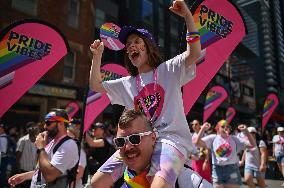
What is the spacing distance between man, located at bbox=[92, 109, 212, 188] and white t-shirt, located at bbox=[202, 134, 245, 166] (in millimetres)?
5187

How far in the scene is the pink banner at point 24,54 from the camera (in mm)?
4438

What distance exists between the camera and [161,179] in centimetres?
198

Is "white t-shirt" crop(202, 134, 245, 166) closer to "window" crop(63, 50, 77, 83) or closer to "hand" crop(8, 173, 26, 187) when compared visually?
"hand" crop(8, 173, 26, 187)

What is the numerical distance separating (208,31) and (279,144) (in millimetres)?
8640

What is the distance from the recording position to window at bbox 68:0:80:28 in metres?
19.7

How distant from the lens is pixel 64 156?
3.91 meters

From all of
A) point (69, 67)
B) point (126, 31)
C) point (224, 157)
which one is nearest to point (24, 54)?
point (126, 31)

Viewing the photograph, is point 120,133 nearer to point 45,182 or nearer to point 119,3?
point 45,182

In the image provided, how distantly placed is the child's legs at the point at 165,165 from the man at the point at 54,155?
2012mm

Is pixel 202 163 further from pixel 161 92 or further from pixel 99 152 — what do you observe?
pixel 161 92

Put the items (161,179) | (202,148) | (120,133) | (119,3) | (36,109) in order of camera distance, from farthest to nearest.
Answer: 1. (119,3)
2. (36,109)
3. (202,148)
4. (120,133)
5. (161,179)

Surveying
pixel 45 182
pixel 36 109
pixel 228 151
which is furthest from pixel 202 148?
pixel 36 109

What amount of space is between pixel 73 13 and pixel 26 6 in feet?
11.2

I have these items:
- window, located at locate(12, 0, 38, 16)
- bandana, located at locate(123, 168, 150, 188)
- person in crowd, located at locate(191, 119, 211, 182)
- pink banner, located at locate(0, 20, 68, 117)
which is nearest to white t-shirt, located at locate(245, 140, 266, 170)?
person in crowd, located at locate(191, 119, 211, 182)
